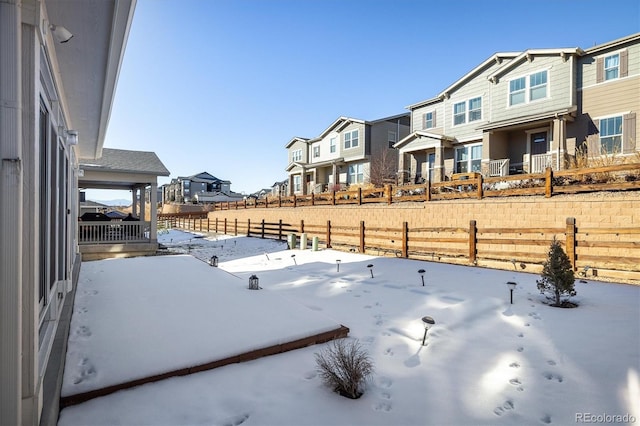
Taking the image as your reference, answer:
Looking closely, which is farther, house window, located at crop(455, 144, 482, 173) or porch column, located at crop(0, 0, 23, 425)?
house window, located at crop(455, 144, 482, 173)

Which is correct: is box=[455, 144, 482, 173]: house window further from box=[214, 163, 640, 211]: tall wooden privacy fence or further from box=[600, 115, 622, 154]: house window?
box=[600, 115, 622, 154]: house window

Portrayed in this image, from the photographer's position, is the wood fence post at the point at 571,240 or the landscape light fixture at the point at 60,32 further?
the wood fence post at the point at 571,240

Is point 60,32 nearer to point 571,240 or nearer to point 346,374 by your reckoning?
point 346,374

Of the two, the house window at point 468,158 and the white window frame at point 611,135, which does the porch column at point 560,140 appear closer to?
the white window frame at point 611,135

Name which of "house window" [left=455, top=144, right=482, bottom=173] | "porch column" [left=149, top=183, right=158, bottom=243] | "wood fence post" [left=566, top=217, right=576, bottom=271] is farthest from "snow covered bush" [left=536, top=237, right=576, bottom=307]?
"house window" [left=455, top=144, right=482, bottom=173]

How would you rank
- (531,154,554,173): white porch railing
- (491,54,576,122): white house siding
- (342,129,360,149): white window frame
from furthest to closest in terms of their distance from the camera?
(342,129,360,149): white window frame
(531,154,554,173): white porch railing
(491,54,576,122): white house siding

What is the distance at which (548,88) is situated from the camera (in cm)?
1452

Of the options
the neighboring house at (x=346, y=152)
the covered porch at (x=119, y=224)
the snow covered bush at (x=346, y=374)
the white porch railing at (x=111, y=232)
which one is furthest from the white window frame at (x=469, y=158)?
the snow covered bush at (x=346, y=374)

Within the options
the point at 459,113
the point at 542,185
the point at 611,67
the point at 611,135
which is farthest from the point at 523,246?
the point at 459,113

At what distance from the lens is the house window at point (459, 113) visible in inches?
704

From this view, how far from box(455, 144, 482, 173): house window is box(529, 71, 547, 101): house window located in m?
3.20

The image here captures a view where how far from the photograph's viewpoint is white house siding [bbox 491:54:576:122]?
13969 millimetres

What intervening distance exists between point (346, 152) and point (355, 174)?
187 cm

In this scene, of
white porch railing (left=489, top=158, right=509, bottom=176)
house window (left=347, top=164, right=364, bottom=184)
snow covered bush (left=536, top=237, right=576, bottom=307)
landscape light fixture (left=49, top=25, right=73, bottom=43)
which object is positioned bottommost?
snow covered bush (left=536, top=237, right=576, bottom=307)
